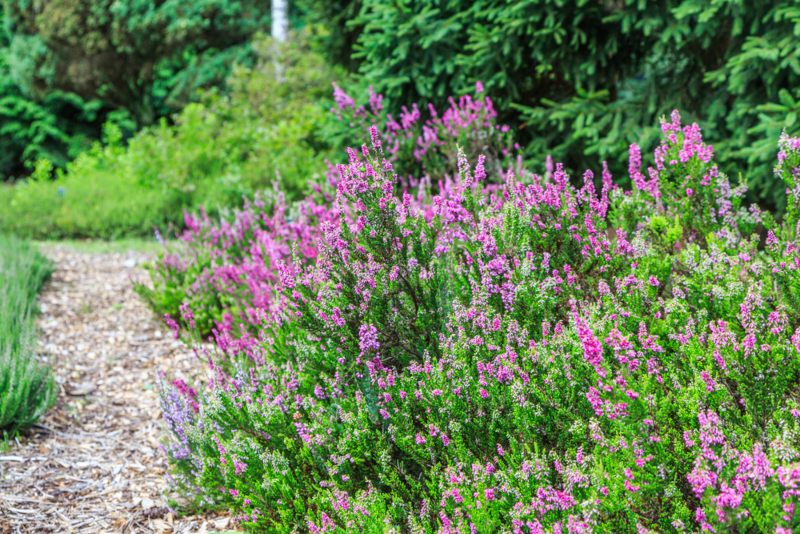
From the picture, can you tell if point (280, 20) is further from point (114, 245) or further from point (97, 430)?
point (97, 430)

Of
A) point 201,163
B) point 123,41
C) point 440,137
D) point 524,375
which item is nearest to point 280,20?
point 201,163

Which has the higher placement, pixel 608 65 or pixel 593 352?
pixel 608 65

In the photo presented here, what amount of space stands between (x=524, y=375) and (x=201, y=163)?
8315 mm

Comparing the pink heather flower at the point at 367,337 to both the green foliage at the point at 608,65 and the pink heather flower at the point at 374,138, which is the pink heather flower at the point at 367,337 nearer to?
the pink heather flower at the point at 374,138

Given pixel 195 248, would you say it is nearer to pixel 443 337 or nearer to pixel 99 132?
pixel 443 337

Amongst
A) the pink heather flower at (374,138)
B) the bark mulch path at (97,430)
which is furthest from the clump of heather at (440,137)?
the bark mulch path at (97,430)

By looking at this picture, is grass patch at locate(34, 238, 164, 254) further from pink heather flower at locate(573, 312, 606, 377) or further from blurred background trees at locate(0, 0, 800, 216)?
pink heather flower at locate(573, 312, 606, 377)

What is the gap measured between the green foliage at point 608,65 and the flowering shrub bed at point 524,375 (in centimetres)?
161

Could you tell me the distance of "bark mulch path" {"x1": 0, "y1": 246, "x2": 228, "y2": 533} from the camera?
10.2 feet

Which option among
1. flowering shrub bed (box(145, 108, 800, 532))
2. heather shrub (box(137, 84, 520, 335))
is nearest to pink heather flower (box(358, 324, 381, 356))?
flowering shrub bed (box(145, 108, 800, 532))

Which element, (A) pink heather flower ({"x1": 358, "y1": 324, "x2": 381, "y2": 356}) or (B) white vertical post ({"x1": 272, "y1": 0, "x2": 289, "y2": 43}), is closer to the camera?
(A) pink heather flower ({"x1": 358, "y1": 324, "x2": 381, "y2": 356})

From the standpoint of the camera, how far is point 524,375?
2381 mm

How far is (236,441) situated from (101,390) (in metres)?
2.20

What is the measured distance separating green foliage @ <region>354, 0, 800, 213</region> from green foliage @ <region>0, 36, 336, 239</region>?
2.60 metres
